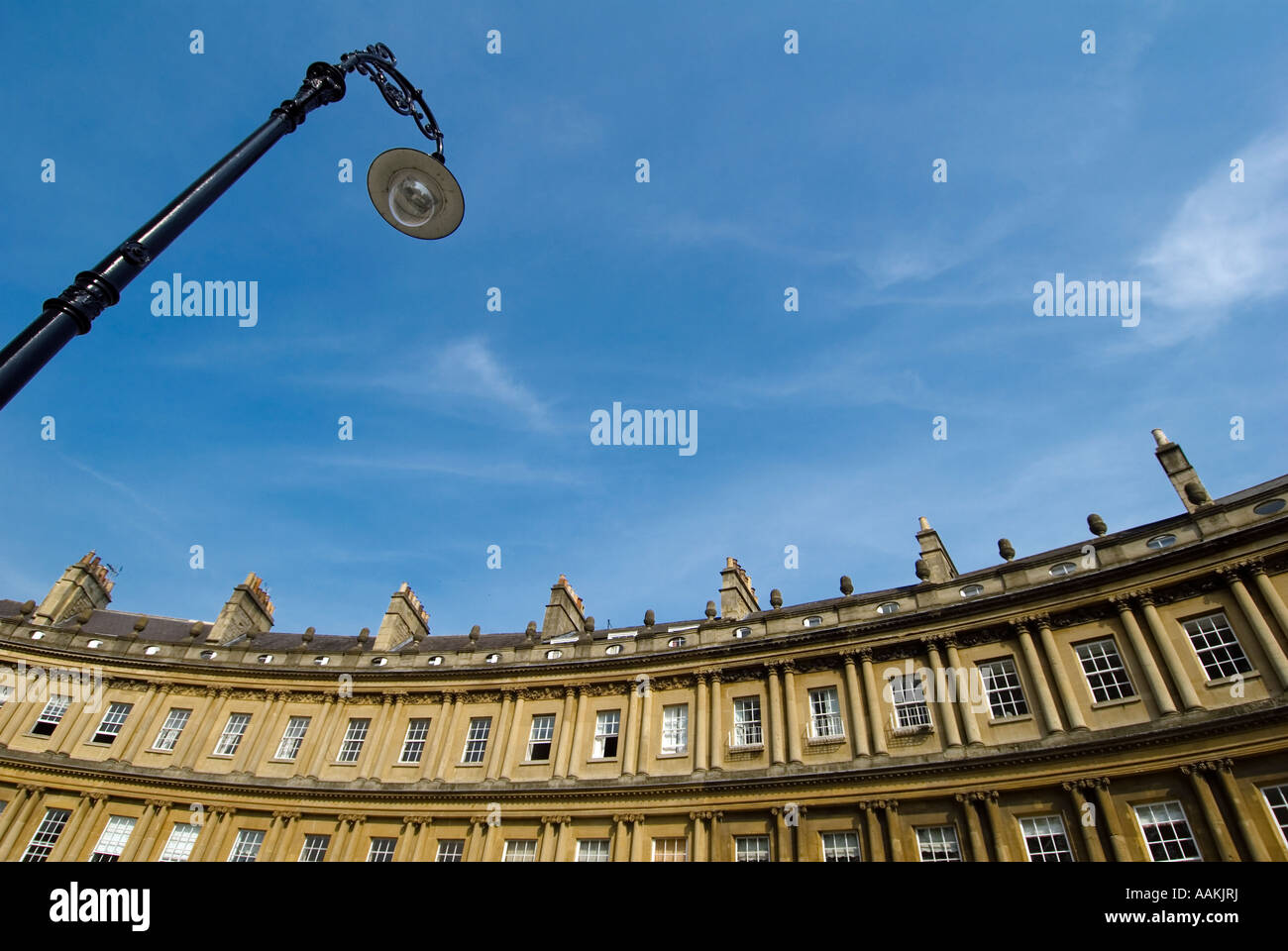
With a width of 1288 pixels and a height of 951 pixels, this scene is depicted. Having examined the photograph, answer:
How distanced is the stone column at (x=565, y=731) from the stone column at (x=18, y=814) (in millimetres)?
19981

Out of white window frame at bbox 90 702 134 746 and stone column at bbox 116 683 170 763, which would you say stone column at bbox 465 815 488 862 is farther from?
white window frame at bbox 90 702 134 746

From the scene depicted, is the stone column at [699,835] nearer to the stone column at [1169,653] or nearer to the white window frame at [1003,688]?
the white window frame at [1003,688]

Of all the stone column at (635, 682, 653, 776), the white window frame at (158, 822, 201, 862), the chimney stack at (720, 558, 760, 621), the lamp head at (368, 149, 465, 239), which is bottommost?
the white window frame at (158, 822, 201, 862)

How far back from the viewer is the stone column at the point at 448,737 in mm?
26141

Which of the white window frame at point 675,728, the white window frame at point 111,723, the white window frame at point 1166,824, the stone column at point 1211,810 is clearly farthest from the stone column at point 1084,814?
the white window frame at point 111,723

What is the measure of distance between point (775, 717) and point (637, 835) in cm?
571

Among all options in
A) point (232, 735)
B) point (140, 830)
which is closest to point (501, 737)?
point (232, 735)

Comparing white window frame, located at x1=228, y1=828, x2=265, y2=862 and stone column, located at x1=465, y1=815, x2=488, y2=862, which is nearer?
stone column, located at x1=465, y1=815, x2=488, y2=862

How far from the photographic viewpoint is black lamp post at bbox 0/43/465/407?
16.2 feet

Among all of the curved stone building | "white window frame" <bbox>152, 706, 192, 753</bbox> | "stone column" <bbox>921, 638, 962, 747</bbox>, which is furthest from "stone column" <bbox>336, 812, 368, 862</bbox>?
"stone column" <bbox>921, 638, 962, 747</bbox>

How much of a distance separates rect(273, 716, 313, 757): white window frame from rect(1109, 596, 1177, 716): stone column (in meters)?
28.7
